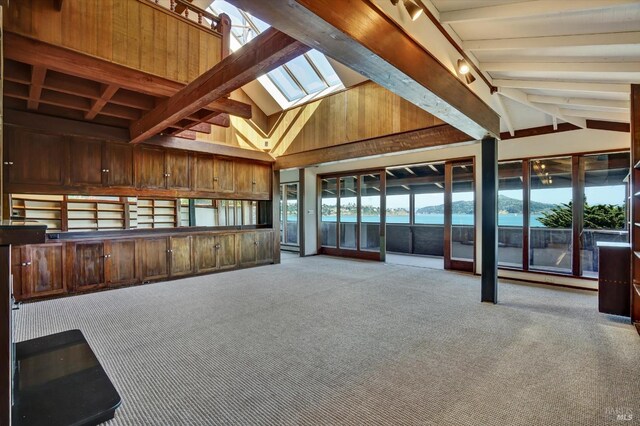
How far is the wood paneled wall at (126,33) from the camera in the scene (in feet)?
9.06

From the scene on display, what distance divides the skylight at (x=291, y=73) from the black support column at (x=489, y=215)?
13.9 feet

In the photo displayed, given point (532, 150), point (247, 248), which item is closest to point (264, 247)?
point (247, 248)

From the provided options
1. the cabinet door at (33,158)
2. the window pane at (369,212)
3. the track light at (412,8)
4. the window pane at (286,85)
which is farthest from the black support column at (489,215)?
the cabinet door at (33,158)

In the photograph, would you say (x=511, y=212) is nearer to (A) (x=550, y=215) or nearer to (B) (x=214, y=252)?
(A) (x=550, y=215)

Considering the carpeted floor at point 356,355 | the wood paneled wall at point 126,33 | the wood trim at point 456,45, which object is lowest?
the carpeted floor at point 356,355

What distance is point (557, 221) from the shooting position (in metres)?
5.45

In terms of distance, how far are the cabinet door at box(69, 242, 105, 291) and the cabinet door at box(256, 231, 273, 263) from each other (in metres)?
3.07

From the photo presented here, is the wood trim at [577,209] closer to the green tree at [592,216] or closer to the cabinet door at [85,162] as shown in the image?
the green tree at [592,216]

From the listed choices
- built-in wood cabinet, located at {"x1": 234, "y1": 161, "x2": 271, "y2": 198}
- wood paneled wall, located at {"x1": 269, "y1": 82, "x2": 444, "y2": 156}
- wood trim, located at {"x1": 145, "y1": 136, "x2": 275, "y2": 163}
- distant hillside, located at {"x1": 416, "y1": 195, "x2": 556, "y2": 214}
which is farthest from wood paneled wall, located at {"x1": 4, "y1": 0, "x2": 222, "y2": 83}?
distant hillside, located at {"x1": 416, "y1": 195, "x2": 556, "y2": 214}

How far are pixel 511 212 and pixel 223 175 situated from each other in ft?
20.1

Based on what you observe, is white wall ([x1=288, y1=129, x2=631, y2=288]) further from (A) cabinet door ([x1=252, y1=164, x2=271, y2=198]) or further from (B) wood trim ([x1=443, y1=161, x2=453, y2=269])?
(A) cabinet door ([x1=252, y1=164, x2=271, y2=198])

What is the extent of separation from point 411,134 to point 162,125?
12.5ft

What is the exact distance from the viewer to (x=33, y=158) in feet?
14.6

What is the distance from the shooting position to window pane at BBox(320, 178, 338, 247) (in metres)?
8.77
